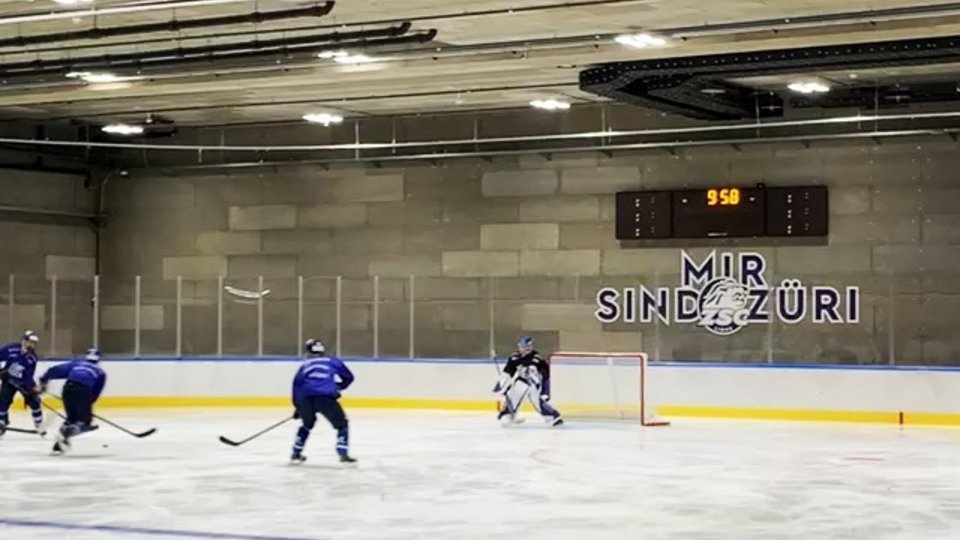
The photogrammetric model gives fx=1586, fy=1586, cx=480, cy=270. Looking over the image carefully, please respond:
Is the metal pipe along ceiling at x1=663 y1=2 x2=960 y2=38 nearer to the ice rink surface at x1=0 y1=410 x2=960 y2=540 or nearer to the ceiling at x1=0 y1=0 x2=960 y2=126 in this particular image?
the ceiling at x1=0 y1=0 x2=960 y2=126

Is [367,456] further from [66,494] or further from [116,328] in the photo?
[116,328]

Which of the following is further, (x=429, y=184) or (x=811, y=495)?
(x=429, y=184)

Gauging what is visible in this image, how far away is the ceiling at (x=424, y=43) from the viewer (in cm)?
1609

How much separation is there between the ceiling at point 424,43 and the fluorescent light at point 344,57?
5.9 inches

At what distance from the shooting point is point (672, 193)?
2344 cm

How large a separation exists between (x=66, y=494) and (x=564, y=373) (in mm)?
10290

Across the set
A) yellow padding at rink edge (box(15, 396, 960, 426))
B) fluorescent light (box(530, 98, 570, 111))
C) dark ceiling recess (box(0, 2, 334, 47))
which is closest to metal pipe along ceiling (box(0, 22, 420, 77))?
dark ceiling recess (box(0, 2, 334, 47))

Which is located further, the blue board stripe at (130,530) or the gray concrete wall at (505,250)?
the gray concrete wall at (505,250)

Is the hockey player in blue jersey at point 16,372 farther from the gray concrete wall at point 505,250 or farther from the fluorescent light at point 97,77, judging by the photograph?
the gray concrete wall at point 505,250

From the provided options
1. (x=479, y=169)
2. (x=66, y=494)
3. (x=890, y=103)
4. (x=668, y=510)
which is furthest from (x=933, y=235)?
(x=66, y=494)

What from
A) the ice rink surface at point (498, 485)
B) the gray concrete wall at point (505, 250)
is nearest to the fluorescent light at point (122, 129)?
the gray concrete wall at point (505, 250)

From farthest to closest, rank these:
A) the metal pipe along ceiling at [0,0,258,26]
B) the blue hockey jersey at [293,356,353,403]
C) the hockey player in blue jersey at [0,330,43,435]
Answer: the hockey player in blue jersey at [0,330,43,435]
the metal pipe along ceiling at [0,0,258,26]
the blue hockey jersey at [293,356,353,403]

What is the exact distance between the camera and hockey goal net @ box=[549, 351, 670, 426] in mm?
20906

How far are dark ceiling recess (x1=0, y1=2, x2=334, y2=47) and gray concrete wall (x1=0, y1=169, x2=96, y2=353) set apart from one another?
702 cm
